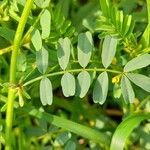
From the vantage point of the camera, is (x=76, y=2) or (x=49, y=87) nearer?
(x=49, y=87)

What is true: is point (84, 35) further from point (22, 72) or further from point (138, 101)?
point (138, 101)

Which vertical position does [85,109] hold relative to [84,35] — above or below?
below

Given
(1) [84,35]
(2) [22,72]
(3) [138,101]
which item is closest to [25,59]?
(2) [22,72]

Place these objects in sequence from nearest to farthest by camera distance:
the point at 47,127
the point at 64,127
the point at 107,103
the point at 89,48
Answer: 1. the point at 89,48
2. the point at 64,127
3. the point at 47,127
4. the point at 107,103

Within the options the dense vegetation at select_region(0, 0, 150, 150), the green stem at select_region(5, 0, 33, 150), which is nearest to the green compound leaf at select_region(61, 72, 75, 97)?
the dense vegetation at select_region(0, 0, 150, 150)

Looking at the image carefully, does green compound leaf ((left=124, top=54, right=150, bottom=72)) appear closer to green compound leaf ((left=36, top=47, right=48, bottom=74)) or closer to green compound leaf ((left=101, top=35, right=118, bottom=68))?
green compound leaf ((left=101, top=35, right=118, bottom=68))

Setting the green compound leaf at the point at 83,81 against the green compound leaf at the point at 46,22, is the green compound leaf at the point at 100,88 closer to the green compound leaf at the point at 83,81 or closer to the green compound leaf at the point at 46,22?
the green compound leaf at the point at 83,81

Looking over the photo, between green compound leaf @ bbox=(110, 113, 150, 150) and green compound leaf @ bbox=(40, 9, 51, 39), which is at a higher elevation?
green compound leaf @ bbox=(40, 9, 51, 39)

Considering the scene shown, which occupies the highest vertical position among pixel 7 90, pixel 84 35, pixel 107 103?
pixel 84 35
